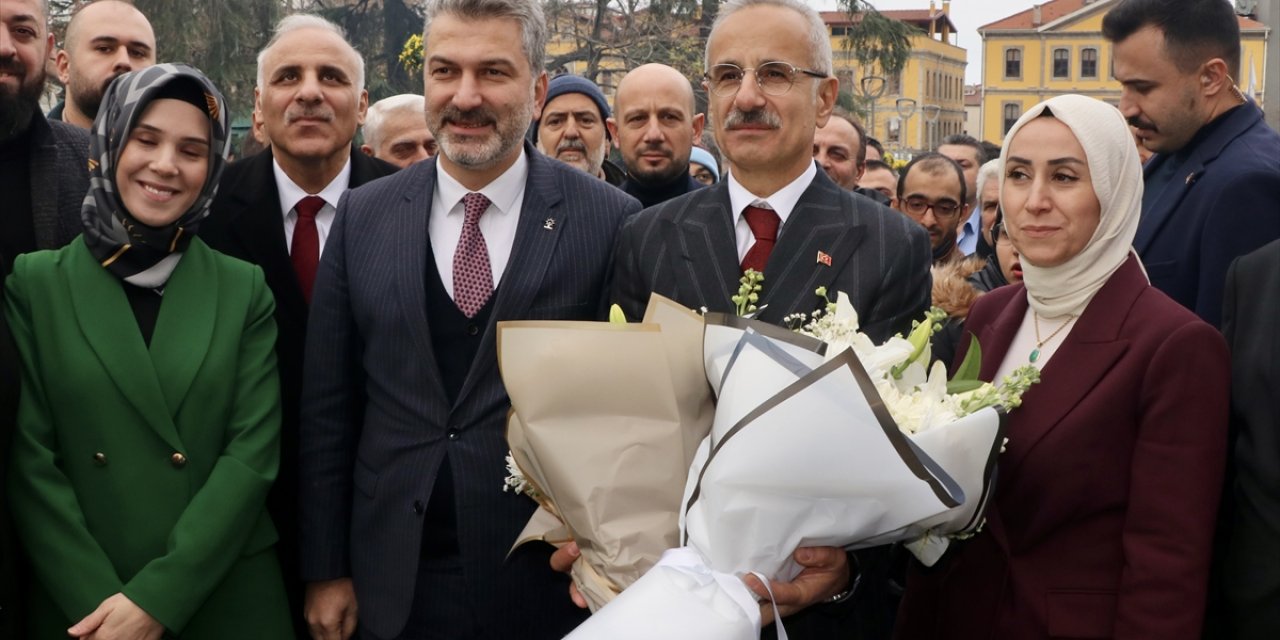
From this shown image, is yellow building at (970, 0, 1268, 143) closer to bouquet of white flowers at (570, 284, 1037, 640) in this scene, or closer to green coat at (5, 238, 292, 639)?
green coat at (5, 238, 292, 639)

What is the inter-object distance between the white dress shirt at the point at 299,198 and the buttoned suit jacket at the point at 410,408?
0.85 metres

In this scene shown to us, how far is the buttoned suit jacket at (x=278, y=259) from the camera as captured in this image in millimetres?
Answer: 4141

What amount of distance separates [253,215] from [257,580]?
1.41 m

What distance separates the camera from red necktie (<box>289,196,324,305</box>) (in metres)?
4.53

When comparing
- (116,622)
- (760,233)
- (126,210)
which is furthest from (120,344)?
(760,233)

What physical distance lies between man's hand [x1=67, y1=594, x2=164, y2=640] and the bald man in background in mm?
3227

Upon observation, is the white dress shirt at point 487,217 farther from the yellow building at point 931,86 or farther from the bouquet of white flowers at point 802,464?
the yellow building at point 931,86

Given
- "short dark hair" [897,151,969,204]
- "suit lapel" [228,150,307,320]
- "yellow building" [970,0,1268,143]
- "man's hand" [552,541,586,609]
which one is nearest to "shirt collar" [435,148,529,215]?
"suit lapel" [228,150,307,320]

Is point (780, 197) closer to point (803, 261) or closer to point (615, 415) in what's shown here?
point (803, 261)

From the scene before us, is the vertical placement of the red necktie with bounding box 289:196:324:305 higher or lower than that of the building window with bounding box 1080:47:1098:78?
lower

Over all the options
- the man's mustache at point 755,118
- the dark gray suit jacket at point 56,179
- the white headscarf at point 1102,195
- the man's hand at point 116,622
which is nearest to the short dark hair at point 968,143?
the man's mustache at point 755,118

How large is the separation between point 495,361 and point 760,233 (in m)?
0.81

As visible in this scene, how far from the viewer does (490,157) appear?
3.80 meters

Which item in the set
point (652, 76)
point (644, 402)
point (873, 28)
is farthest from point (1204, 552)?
point (873, 28)
